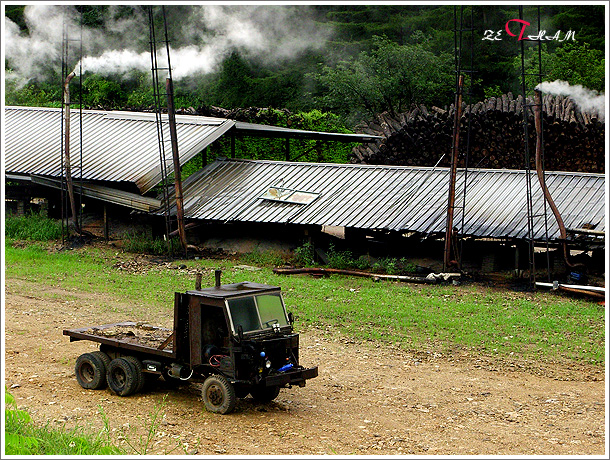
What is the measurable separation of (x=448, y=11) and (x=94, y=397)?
32.0m

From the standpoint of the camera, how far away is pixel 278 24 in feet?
123

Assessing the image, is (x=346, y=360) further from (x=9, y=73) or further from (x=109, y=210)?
(x=9, y=73)

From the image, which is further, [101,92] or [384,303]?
[101,92]

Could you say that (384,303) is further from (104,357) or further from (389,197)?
(104,357)

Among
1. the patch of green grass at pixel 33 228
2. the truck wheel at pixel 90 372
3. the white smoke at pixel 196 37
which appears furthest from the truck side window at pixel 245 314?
the white smoke at pixel 196 37

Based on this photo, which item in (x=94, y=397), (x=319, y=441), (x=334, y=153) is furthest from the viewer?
(x=334, y=153)

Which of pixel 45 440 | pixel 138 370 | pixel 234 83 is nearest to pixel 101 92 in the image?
pixel 234 83

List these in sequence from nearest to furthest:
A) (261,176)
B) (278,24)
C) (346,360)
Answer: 1. (346,360)
2. (261,176)
3. (278,24)

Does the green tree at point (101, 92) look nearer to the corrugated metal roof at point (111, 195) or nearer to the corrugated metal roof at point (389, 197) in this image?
the corrugated metal roof at point (111, 195)

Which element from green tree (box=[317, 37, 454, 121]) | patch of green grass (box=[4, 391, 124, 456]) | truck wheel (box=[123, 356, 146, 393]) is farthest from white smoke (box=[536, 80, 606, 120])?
patch of green grass (box=[4, 391, 124, 456])

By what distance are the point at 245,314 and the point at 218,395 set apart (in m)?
1.00

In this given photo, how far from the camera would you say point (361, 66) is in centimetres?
3488

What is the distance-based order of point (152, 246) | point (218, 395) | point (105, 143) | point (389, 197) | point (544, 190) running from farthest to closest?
point (105, 143) → point (152, 246) → point (389, 197) → point (544, 190) → point (218, 395)

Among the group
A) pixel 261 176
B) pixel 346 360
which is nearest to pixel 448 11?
pixel 261 176
